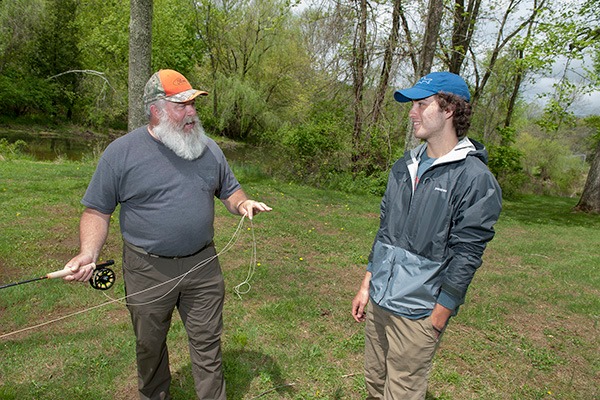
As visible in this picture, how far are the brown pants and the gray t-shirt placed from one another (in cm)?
13

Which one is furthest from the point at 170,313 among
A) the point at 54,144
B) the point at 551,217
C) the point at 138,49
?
Result: the point at 54,144

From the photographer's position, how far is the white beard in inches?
96.7

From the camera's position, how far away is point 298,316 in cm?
438

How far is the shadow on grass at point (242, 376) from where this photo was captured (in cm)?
313

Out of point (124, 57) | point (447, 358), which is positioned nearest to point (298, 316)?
point (447, 358)

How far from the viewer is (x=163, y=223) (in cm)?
246

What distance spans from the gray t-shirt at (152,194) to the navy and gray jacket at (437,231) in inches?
47.9

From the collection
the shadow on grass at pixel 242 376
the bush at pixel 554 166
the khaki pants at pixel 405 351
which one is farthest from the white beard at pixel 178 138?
the bush at pixel 554 166

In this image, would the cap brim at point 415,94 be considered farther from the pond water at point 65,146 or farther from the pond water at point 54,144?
the pond water at point 54,144

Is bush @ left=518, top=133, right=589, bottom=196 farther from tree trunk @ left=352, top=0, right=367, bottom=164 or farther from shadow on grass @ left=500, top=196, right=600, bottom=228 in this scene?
tree trunk @ left=352, top=0, right=367, bottom=164

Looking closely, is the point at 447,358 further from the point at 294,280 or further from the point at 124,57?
the point at 124,57

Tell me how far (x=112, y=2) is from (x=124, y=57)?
14.5 feet

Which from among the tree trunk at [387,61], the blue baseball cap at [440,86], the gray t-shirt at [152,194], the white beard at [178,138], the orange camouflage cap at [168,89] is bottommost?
the gray t-shirt at [152,194]

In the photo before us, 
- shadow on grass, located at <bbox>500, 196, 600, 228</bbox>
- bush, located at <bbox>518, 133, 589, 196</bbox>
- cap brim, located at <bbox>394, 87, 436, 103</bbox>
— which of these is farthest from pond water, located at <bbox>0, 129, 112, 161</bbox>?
bush, located at <bbox>518, 133, 589, 196</bbox>
